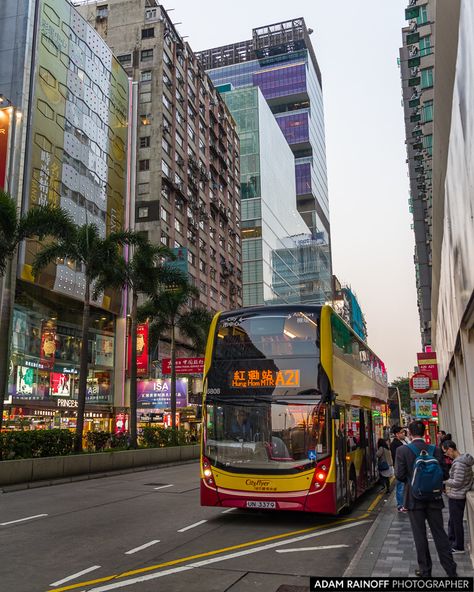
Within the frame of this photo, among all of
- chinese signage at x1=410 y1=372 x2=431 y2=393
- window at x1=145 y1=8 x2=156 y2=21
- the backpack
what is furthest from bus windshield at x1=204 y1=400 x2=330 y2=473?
window at x1=145 y1=8 x2=156 y2=21

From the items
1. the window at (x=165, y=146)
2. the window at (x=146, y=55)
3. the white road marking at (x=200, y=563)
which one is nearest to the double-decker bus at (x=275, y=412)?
the white road marking at (x=200, y=563)

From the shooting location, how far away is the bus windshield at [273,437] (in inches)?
421

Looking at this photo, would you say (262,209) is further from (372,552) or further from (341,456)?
(372,552)

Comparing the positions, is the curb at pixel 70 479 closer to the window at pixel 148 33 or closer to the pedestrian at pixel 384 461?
the pedestrian at pixel 384 461

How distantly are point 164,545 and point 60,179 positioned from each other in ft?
113

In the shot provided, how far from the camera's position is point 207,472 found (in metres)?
11.2

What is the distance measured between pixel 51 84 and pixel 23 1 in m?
5.78

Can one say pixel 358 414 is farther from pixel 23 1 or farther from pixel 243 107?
pixel 243 107

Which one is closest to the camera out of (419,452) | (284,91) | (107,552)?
(419,452)

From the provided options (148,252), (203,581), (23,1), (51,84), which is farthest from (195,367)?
(203,581)

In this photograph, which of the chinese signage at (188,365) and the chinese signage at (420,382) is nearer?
the chinese signage at (420,382)

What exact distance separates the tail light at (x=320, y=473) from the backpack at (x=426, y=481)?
13.5 feet

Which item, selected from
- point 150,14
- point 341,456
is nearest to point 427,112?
point 341,456

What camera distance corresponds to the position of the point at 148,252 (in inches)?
1276
